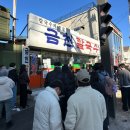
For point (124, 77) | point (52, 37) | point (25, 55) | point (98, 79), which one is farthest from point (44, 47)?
point (98, 79)

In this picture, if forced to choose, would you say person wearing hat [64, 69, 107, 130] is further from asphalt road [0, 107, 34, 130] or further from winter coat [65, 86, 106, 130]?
asphalt road [0, 107, 34, 130]

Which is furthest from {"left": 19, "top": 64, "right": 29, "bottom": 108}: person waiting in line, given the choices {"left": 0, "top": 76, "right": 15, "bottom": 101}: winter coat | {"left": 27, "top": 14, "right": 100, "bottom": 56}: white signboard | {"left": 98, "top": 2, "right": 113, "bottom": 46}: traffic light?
{"left": 27, "top": 14, "right": 100, "bottom": 56}: white signboard

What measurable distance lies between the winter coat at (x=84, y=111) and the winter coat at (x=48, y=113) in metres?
0.16

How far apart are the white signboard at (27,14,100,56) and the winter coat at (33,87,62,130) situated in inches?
400

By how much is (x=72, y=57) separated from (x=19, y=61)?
22.7 feet

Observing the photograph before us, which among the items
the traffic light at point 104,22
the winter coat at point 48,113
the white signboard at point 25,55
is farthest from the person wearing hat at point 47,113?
the white signboard at point 25,55

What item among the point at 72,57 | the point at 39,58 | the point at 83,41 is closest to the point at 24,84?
the point at 39,58

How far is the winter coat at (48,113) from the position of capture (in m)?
3.13

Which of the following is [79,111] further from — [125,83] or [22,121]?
[125,83]

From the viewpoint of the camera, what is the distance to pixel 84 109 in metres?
3.10

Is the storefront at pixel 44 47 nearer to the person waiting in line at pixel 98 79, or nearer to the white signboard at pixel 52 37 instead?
the white signboard at pixel 52 37

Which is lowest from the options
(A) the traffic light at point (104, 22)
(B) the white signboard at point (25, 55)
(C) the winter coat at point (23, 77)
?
(C) the winter coat at point (23, 77)

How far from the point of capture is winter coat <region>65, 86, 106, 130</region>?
3.06 metres

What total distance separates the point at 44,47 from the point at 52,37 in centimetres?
132
